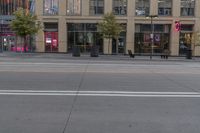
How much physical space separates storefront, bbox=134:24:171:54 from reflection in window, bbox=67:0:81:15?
8049mm

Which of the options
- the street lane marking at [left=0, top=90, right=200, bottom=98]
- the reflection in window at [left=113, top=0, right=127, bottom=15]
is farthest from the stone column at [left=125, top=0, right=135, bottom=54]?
the street lane marking at [left=0, top=90, right=200, bottom=98]

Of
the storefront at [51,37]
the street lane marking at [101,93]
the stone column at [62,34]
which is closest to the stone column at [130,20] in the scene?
the stone column at [62,34]

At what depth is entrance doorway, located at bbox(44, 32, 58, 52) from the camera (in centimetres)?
5175

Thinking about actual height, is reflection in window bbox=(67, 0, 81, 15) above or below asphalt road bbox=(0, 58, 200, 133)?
above

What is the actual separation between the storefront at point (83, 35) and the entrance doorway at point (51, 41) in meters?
1.74

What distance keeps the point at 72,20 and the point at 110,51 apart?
6.51 metres

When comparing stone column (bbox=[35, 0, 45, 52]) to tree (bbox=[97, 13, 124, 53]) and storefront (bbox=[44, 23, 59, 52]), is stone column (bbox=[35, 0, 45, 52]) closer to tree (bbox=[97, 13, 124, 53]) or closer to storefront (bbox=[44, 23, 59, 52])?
storefront (bbox=[44, 23, 59, 52])

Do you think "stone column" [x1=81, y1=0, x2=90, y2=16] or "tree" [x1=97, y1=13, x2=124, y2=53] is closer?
"tree" [x1=97, y1=13, x2=124, y2=53]

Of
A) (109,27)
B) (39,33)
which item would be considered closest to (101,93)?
(109,27)

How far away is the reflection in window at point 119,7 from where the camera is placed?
51.5 metres

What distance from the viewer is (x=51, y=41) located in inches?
2051

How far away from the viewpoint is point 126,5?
51.5 metres
